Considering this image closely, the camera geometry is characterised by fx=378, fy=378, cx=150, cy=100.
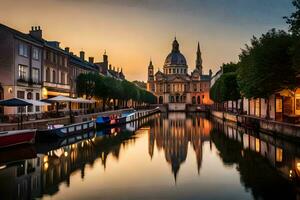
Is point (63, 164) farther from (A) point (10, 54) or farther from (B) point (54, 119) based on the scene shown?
(A) point (10, 54)

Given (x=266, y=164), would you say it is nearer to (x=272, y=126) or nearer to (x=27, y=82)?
(x=272, y=126)

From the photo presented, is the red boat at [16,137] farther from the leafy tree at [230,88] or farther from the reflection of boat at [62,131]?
the leafy tree at [230,88]

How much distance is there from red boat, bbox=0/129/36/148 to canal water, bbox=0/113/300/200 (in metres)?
0.64

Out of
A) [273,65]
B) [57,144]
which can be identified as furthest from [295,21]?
[57,144]

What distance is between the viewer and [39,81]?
2087 inches

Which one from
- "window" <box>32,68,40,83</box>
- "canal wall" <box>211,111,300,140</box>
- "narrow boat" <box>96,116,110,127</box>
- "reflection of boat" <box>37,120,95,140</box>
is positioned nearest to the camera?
"canal wall" <box>211,111,300,140</box>

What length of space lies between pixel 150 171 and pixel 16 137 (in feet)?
43.9

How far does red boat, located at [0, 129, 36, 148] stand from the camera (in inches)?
1168

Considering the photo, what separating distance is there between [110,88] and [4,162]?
50930mm

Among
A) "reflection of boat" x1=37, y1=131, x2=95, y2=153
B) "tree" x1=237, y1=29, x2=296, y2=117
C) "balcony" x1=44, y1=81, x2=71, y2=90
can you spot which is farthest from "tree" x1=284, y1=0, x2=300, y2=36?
"balcony" x1=44, y1=81, x2=71, y2=90

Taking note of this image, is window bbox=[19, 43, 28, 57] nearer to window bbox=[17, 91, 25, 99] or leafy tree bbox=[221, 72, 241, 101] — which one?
window bbox=[17, 91, 25, 99]

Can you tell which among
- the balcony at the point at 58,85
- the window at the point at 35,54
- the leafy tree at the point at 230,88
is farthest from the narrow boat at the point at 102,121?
the leafy tree at the point at 230,88

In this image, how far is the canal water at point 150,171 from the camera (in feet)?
58.6

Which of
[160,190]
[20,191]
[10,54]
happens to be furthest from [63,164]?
[10,54]
